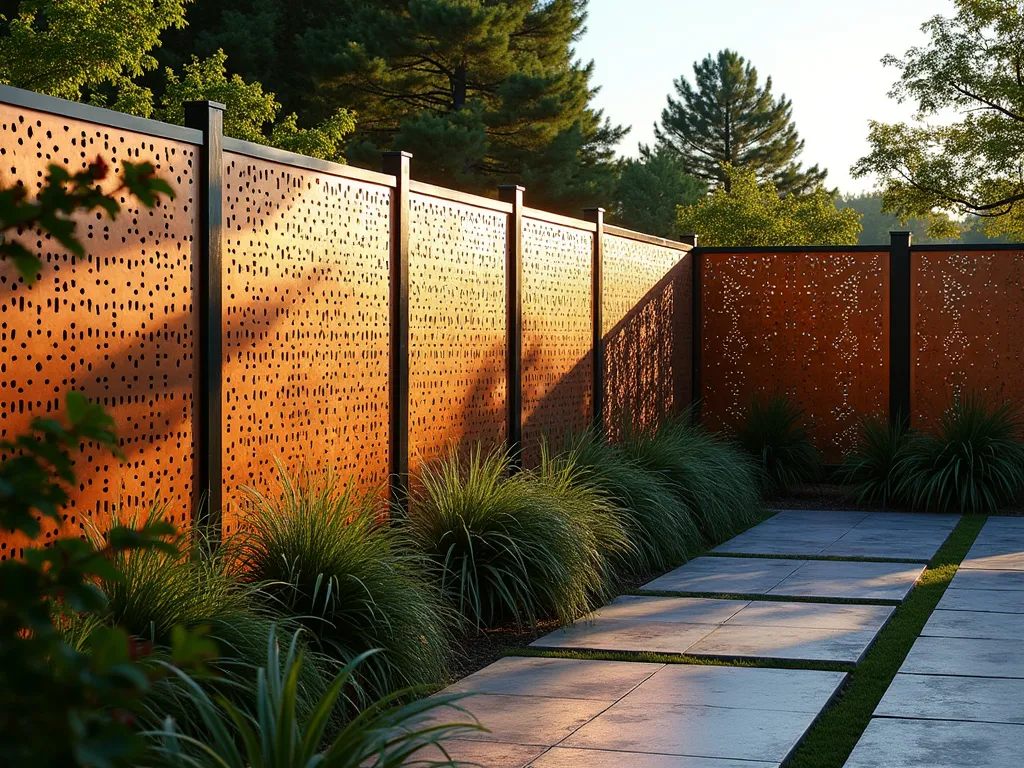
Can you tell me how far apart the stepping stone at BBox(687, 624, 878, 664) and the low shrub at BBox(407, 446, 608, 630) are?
0.78m

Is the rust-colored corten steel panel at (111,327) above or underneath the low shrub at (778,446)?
above

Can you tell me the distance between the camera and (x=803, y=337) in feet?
44.0

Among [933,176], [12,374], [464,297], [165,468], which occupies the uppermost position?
[933,176]

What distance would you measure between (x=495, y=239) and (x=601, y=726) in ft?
14.3

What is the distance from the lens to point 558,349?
9617 millimetres

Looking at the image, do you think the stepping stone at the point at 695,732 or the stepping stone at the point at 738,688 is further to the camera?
the stepping stone at the point at 738,688

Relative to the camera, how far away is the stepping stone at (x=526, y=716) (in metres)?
4.58

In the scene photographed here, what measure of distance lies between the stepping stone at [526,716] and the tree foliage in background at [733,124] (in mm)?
53789

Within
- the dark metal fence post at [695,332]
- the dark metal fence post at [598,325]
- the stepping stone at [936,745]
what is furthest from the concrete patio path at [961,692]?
the dark metal fence post at [695,332]

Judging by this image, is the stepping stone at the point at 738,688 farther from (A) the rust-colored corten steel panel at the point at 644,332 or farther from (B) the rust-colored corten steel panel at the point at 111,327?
(A) the rust-colored corten steel panel at the point at 644,332

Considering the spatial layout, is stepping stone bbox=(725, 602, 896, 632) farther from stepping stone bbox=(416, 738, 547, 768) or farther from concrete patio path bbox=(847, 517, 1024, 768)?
stepping stone bbox=(416, 738, 547, 768)

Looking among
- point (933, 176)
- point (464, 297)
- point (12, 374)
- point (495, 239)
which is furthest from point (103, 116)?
point (933, 176)

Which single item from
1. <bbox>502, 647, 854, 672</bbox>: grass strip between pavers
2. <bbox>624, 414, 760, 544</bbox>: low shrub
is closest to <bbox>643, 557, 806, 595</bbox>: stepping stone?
<bbox>624, 414, 760, 544</bbox>: low shrub

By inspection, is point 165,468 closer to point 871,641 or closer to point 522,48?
point 871,641
